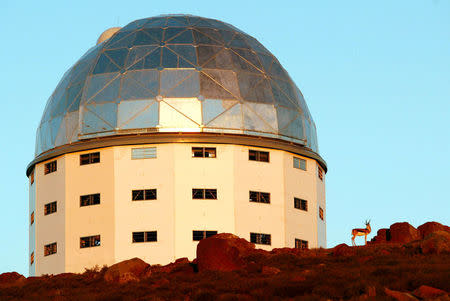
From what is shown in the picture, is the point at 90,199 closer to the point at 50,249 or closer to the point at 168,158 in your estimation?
the point at 50,249

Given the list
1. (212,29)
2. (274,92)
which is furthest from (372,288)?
(212,29)

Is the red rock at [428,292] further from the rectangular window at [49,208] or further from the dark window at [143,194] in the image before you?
the rectangular window at [49,208]

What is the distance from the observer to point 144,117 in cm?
4628

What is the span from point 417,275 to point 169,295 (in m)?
7.51

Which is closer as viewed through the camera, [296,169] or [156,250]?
[156,250]

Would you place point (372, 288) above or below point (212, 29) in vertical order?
below

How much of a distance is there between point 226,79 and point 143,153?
17.6ft

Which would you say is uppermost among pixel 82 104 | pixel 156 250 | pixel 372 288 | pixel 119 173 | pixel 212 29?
pixel 212 29

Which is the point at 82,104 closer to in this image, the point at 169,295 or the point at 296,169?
the point at 296,169

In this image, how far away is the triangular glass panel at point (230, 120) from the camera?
46375mm

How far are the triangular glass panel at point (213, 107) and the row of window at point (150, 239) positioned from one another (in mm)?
5131

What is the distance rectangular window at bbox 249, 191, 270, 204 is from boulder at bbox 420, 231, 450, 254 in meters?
12.0

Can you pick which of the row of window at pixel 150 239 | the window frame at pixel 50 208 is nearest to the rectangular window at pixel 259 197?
the row of window at pixel 150 239

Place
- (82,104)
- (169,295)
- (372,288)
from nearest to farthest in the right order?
(372,288), (169,295), (82,104)
